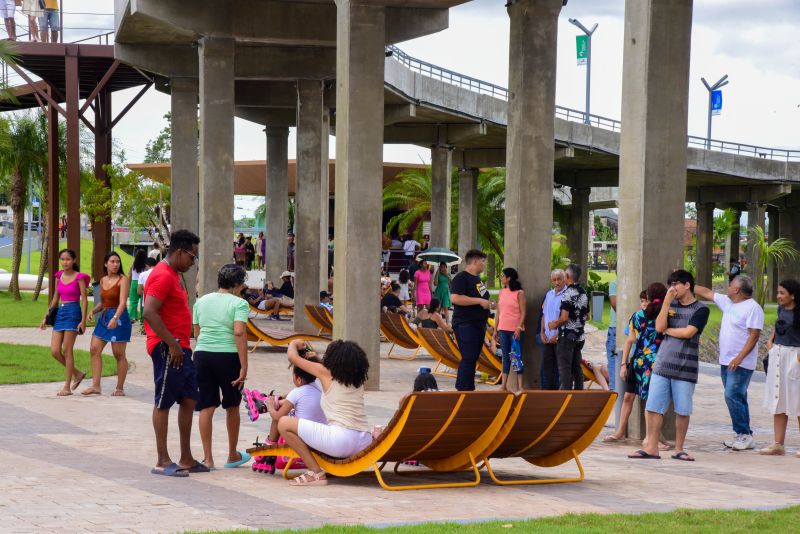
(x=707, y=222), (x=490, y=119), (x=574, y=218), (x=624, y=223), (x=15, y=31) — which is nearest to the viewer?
(x=624, y=223)

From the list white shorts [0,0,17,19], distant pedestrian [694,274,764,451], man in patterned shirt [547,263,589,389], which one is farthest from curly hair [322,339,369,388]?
white shorts [0,0,17,19]

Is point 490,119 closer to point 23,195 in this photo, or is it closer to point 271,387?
point 23,195

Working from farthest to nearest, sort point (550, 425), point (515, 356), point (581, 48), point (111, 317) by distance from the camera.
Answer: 1. point (581, 48)
2. point (515, 356)
3. point (111, 317)
4. point (550, 425)

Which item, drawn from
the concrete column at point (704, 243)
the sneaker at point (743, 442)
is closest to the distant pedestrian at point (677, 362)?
the sneaker at point (743, 442)

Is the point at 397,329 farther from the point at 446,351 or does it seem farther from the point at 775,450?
the point at 775,450

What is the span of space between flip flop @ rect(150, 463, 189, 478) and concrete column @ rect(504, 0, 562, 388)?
7738 millimetres

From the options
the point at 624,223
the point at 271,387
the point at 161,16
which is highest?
the point at 161,16

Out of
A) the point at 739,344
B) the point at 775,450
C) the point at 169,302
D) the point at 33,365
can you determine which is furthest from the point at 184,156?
the point at 169,302

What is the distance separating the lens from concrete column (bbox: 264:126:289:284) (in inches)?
1535

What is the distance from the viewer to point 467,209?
49094 mm

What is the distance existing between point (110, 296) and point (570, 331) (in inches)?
216

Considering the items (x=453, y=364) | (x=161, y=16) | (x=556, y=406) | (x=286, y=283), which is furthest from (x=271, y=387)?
(x=286, y=283)

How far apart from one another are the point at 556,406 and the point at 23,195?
114 feet

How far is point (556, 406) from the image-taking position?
8.66 metres
